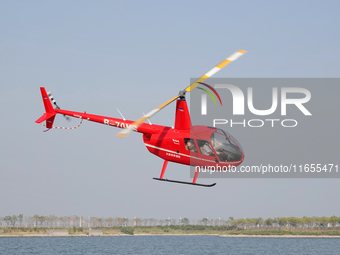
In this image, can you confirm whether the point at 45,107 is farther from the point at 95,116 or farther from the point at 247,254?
the point at 247,254

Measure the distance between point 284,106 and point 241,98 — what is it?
2858 mm

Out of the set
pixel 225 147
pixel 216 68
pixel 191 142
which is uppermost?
pixel 216 68

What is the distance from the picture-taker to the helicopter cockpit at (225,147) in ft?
72.2

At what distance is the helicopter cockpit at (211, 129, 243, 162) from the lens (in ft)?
72.2

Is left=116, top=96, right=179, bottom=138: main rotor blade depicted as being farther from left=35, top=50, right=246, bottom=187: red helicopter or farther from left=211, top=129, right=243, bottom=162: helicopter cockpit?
left=211, top=129, right=243, bottom=162: helicopter cockpit


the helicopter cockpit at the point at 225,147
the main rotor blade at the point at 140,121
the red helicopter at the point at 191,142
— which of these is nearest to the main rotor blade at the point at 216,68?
the red helicopter at the point at 191,142

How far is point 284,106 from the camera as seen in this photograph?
2848cm

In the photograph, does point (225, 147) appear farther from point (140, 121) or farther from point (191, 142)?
point (140, 121)

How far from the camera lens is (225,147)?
2206 cm

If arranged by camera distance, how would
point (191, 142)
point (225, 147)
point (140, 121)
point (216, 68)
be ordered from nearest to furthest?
point (140, 121), point (225, 147), point (191, 142), point (216, 68)

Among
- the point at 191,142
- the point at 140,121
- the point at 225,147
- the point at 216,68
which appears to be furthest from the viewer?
the point at 216,68

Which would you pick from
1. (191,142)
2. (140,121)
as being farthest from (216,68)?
(140,121)

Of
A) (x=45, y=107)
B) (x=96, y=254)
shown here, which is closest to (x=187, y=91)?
(x=45, y=107)

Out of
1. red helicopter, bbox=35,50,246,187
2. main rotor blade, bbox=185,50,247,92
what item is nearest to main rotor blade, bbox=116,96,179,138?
red helicopter, bbox=35,50,246,187
